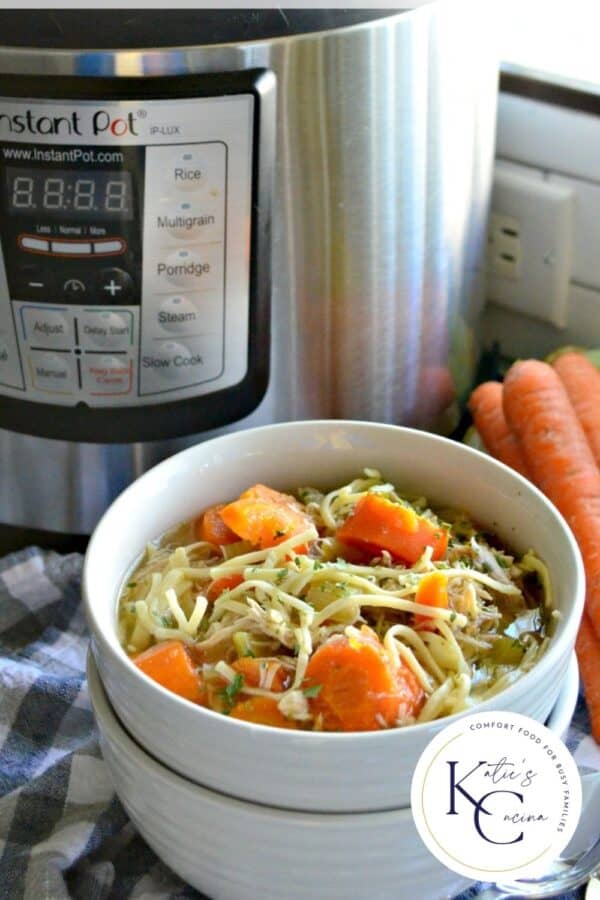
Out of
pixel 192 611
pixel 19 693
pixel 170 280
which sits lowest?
pixel 19 693

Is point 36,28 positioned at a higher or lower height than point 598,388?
higher

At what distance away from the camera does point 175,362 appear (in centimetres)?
73

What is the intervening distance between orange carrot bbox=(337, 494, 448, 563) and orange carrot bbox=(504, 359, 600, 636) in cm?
15

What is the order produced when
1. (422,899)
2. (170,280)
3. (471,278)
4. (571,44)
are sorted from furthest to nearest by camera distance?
1. (571,44)
2. (471,278)
3. (170,280)
4. (422,899)

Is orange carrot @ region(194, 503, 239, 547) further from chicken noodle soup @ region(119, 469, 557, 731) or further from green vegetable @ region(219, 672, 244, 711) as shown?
green vegetable @ region(219, 672, 244, 711)

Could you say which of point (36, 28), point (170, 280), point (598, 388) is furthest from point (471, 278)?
point (36, 28)

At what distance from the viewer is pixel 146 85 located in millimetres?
643

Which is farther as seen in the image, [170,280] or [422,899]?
[170,280]

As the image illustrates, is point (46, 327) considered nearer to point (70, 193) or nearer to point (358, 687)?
point (70, 193)

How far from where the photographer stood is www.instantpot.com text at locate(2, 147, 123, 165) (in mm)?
662

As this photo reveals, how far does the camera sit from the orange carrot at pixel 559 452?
0.76m

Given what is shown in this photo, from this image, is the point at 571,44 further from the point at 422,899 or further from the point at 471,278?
Result: the point at 422,899

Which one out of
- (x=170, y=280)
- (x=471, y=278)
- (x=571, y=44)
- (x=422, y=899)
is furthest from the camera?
(x=571, y=44)

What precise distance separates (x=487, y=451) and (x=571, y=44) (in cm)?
33
